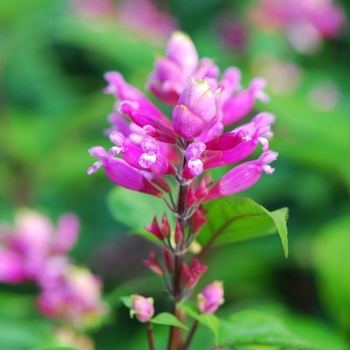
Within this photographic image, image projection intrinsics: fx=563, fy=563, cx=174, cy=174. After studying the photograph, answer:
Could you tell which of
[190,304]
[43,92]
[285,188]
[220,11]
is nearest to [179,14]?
[220,11]

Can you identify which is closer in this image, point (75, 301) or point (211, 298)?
point (211, 298)

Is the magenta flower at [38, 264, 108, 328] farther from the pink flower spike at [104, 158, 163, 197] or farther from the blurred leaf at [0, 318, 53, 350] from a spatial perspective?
the pink flower spike at [104, 158, 163, 197]

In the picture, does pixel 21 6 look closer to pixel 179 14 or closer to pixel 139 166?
pixel 179 14

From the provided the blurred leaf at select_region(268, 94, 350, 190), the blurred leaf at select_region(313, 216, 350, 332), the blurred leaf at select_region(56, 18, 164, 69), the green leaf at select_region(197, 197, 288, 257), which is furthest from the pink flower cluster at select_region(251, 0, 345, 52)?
the green leaf at select_region(197, 197, 288, 257)

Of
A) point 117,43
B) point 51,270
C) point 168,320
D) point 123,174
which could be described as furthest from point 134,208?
point 117,43

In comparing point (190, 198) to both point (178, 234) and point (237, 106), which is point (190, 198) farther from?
point (237, 106)
